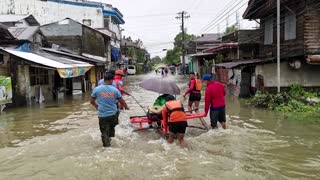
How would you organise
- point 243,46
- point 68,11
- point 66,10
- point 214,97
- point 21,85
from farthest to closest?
1. point 68,11
2. point 66,10
3. point 243,46
4. point 21,85
5. point 214,97

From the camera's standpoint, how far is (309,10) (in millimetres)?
17422

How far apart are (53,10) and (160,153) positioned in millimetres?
41448

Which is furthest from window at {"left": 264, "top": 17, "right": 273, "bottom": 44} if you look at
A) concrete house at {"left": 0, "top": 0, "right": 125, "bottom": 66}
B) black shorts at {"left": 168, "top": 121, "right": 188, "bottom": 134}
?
concrete house at {"left": 0, "top": 0, "right": 125, "bottom": 66}

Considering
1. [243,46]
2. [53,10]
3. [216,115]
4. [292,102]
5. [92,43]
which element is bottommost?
[292,102]

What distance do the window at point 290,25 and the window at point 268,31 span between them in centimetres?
234

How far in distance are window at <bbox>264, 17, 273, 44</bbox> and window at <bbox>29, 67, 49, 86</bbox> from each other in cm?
1378

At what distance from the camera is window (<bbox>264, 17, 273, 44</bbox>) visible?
872 inches

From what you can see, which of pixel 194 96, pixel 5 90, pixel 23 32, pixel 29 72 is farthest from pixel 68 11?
pixel 194 96

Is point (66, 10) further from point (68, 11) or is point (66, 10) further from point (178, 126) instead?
point (178, 126)

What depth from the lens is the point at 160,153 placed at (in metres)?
8.38

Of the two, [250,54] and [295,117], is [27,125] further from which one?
[250,54]

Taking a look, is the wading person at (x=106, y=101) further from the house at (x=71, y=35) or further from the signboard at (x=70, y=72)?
the house at (x=71, y=35)

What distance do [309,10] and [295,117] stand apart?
639 cm

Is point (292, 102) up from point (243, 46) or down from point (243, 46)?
down
